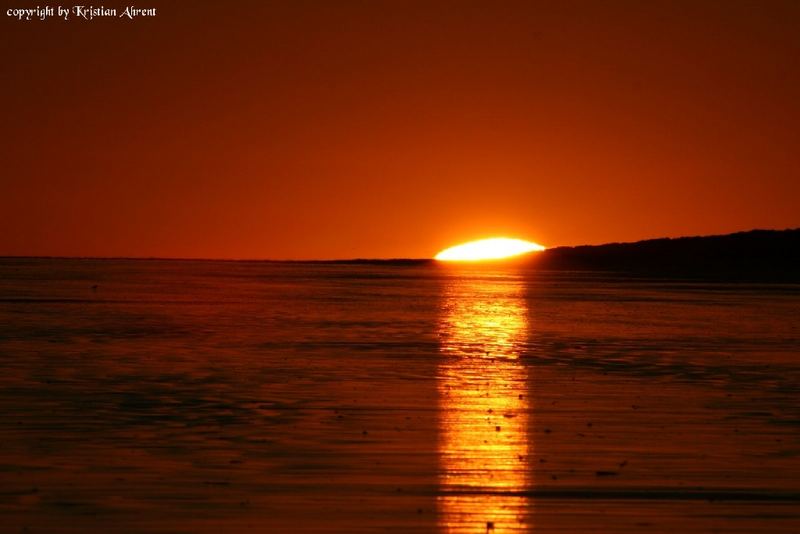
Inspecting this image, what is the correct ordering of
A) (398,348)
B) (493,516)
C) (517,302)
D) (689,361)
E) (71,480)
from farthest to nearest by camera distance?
(517,302) → (398,348) → (689,361) → (71,480) → (493,516)

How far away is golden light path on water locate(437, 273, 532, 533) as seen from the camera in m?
12.3

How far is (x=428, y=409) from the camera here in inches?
789

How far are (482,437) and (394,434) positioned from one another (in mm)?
1226

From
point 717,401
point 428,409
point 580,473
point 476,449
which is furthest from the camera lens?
point 717,401

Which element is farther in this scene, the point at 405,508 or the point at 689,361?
the point at 689,361

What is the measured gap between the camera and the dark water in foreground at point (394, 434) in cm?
1237

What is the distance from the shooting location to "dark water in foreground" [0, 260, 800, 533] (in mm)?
12367

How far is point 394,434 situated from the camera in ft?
56.7

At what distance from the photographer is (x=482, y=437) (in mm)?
17203

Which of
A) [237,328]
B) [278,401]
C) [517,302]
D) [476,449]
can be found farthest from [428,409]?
[517,302]

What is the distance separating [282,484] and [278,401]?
7.14 meters

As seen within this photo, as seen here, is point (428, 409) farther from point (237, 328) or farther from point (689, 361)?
point (237, 328)

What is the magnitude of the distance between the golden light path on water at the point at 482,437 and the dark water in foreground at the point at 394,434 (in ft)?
0.15

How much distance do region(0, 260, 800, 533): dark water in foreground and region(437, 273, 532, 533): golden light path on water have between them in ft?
0.15
